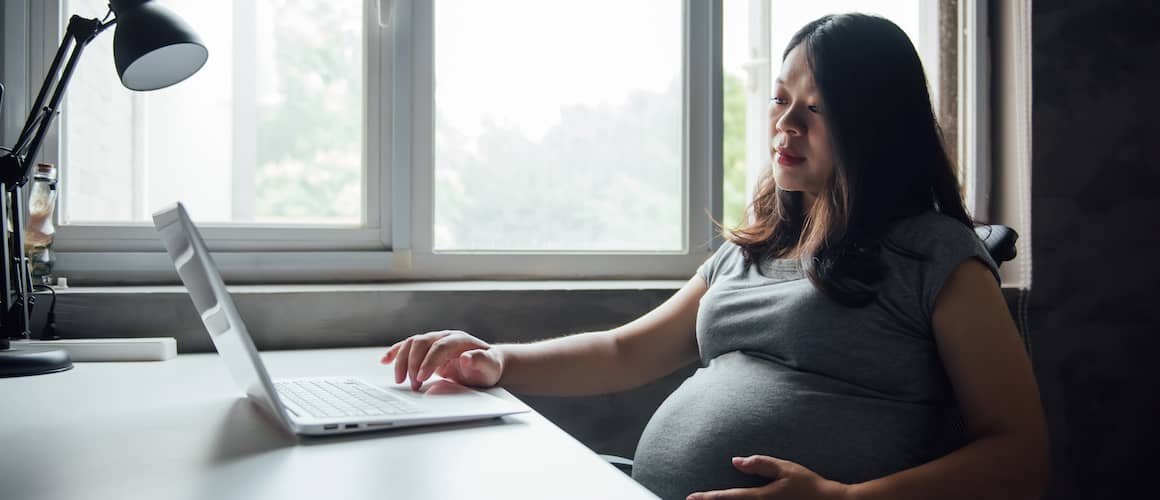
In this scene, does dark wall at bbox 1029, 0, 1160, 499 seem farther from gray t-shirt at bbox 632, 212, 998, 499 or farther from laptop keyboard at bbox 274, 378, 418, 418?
laptop keyboard at bbox 274, 378, 418, 418

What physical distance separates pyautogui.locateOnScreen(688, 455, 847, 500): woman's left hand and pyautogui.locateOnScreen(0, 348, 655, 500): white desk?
26 centimetres

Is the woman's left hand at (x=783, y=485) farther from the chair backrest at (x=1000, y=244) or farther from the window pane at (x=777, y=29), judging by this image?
the window pane at (x=777, y=29)

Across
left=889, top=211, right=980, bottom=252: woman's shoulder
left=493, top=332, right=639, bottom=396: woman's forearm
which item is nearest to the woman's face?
left=889, top=211, right=980, bottom=252: woman's shoulder

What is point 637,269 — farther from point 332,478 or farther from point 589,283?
point 332,478

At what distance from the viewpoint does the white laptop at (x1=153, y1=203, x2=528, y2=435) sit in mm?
708

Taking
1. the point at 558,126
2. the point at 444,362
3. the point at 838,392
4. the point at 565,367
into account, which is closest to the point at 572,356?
the point at 565,367

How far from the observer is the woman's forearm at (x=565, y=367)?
3.83 feet

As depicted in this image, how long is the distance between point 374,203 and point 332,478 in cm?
120

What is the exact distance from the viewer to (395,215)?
5.65 ft

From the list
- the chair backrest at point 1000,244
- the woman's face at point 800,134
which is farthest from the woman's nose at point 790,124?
the chair backrest at point 1000,244

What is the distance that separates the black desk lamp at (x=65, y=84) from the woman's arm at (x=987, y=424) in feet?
3.60

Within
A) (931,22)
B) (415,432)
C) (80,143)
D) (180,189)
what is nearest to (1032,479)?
(415,432)

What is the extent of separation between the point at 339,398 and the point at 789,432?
1.81ft

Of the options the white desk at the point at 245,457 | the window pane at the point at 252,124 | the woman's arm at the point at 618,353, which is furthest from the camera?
the window pane at the point at 252,124
